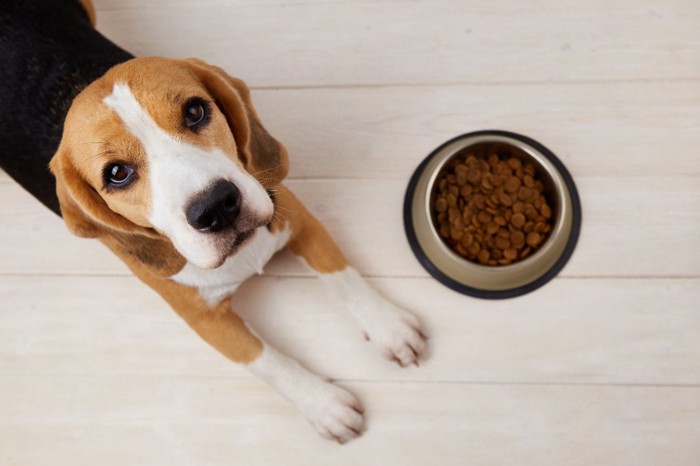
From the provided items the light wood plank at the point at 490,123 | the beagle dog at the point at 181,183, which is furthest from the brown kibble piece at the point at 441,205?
the beagle dog at the point at 181,183

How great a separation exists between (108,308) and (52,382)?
325mm

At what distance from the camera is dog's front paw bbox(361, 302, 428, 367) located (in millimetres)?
2035

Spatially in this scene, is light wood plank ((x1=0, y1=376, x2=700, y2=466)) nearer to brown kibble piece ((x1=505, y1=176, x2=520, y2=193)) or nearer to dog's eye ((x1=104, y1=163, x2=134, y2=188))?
brown kibble piece ((x1=505, y1=176, x2=520, y2=193))

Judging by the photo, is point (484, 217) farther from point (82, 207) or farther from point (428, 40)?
point (82, 207)

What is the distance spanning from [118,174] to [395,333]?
3.35 feet

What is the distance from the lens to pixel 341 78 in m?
2.41

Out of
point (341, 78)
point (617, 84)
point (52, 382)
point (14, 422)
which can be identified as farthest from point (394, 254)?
point (14, 422)

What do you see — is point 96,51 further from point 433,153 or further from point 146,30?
point 433,153

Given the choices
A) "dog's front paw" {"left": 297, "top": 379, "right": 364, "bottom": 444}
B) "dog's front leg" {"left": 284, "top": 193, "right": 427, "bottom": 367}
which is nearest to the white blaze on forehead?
"dog's front leg" {"left": 284, "top": 193, "right": 427, "bottom": 367}

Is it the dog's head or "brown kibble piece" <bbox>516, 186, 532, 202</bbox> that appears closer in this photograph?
the dog's head

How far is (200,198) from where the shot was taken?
1356 mm

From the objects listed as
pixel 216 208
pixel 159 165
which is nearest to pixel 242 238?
pixel 216 208

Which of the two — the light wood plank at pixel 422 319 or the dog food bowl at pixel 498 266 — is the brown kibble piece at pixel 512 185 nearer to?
the dog food bowl at pixel 498 266

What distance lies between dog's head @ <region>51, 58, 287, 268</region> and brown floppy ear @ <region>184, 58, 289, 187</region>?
0.12ft
